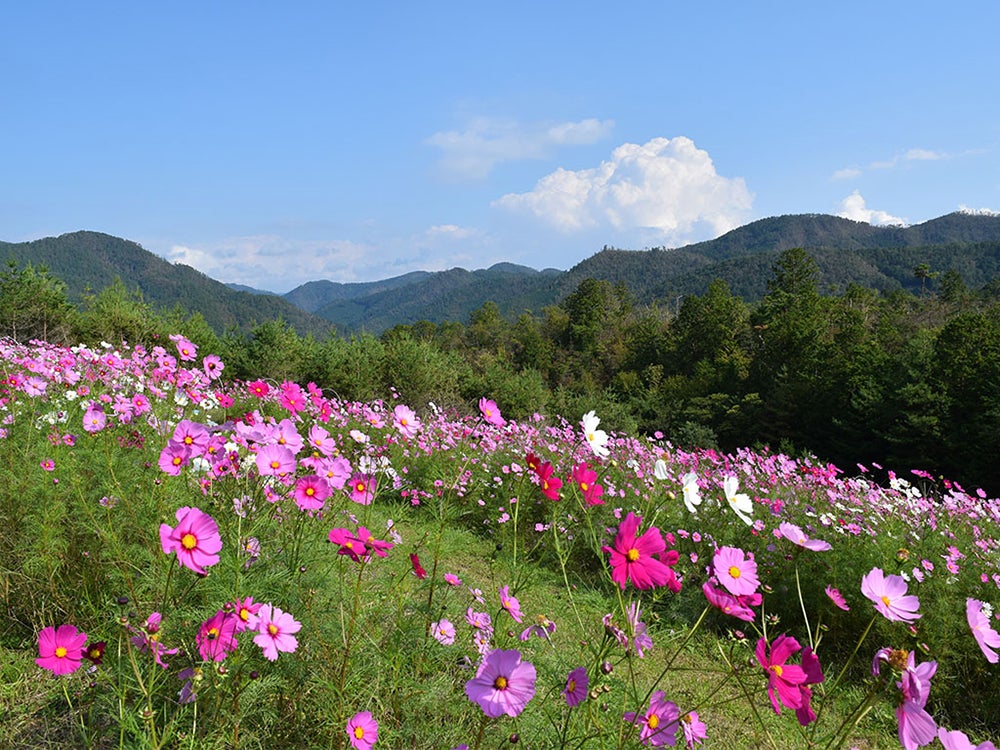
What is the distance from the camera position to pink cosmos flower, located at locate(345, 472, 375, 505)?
1.31m

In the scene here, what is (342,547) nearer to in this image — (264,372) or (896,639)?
(896,639)

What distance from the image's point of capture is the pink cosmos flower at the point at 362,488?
51.4 inches

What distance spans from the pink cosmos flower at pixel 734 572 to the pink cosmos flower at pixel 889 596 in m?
0.14

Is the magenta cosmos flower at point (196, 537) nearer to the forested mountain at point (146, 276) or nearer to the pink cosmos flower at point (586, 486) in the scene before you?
the pink cosmos flower at point (586, 486)

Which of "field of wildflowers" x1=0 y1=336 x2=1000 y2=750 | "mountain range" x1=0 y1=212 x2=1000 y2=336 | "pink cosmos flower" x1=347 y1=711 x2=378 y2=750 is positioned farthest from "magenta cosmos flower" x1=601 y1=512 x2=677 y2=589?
"mountain range" x1=0 y1=212 x2=1000 y2=336

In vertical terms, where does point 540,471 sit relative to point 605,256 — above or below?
below

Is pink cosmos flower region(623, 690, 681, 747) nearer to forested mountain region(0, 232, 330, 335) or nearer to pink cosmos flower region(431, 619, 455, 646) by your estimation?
pink cosmos flower region(431, 619, 455, 646)

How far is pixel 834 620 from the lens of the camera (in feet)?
9.68

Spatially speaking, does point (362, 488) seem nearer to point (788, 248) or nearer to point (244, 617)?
point (244, 617)

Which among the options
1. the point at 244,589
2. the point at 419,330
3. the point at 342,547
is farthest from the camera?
the point at 419,330

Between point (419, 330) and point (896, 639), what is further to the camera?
point (419, 330)

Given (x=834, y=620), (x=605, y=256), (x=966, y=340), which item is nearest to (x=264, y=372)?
(x=834, y=620)

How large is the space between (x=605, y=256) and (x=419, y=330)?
107329 mm

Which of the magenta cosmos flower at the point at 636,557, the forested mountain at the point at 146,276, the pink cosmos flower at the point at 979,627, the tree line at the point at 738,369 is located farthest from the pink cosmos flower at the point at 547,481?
the forested mountain at the point at 146,276
